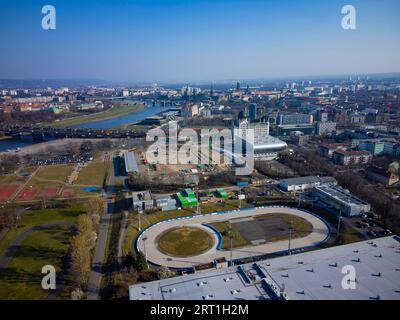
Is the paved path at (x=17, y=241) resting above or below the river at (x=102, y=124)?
below

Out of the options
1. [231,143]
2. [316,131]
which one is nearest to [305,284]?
[231,143]

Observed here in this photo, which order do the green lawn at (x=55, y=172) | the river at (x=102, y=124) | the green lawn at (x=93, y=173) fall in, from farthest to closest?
the river at (x=102, y=124) → the green lawn at (x=55, y=172) → the green lawn at (x=93, y=173)

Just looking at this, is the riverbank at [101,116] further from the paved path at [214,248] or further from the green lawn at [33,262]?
the paved path at [214,248]

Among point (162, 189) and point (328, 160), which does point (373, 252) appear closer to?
point (162, 189)

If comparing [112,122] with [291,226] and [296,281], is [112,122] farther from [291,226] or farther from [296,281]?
[296,281]

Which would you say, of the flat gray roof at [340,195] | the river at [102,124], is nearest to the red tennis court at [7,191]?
the river at [102,124]

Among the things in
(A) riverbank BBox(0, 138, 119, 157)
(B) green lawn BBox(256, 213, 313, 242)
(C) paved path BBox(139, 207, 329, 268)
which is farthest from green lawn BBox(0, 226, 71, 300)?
(A) riverbank BBox(0, 138, 119, 157)

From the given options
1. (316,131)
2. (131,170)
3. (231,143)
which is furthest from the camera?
(316,131)

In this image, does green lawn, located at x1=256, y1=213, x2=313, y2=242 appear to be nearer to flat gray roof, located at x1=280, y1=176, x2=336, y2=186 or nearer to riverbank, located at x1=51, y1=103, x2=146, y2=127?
flat gray roof, located at x1=280, y1=176, x2=336, y2=186
